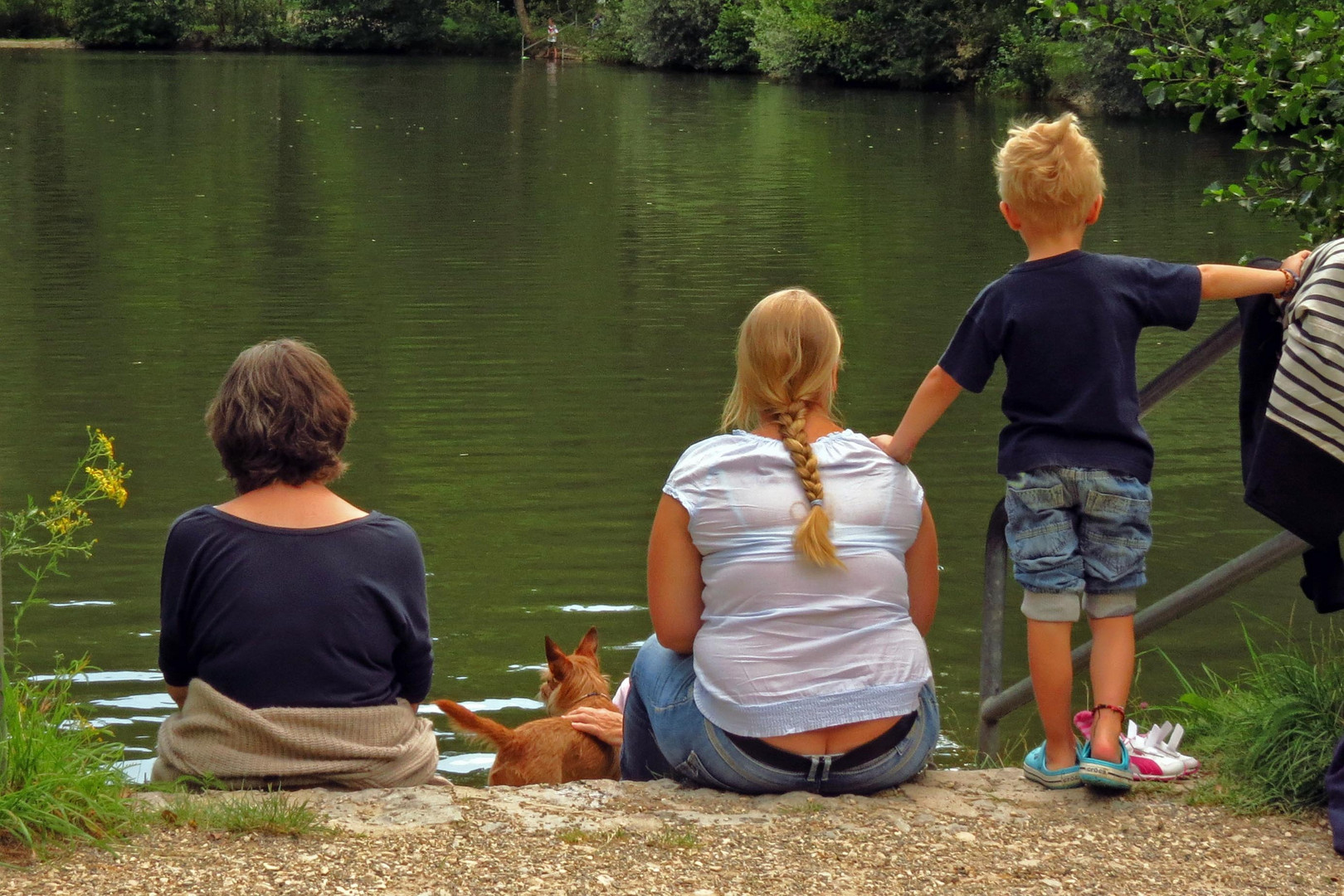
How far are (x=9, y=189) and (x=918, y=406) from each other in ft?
59.3

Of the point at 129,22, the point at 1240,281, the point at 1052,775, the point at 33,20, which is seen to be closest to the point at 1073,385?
the point at 1240,281

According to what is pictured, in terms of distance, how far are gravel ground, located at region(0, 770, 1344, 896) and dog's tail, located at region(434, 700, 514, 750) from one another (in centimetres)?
28

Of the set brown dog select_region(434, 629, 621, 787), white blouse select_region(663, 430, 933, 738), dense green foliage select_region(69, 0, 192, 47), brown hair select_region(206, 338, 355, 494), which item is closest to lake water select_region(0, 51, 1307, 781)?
brown dog select_region(434, 629, 621, 787)

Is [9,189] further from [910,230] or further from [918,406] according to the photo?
[918,406]

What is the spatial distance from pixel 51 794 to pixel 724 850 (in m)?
1.24

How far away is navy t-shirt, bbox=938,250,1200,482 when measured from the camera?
321 centimetres

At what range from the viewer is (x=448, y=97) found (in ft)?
129

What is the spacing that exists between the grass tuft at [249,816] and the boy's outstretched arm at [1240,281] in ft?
6.57

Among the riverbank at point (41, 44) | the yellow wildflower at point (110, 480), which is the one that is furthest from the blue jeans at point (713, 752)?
the riverbank at point (41, 44)

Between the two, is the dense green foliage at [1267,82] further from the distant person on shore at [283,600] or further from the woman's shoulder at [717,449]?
the distant person on shore at [283,600]

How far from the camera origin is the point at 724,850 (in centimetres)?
298

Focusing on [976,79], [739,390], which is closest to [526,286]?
[739,390]

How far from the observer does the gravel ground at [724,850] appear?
111 inches

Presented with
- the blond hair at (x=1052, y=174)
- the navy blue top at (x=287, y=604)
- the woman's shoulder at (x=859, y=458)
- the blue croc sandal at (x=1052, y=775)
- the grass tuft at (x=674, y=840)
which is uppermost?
the blond hair at (x=1052, y=174)
